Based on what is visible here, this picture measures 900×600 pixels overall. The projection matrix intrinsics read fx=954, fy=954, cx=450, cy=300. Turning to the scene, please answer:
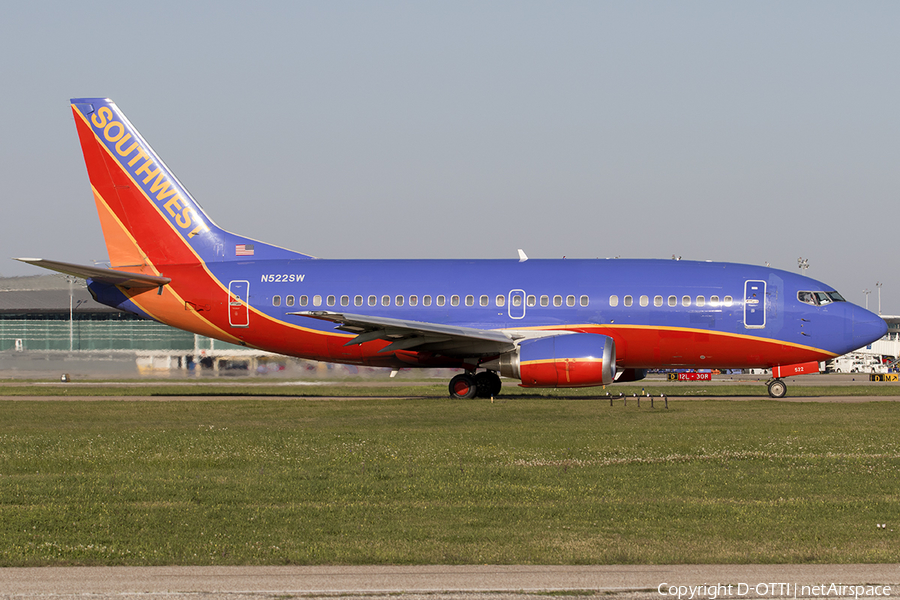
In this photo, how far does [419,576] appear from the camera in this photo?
358 inches

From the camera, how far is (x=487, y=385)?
34094 mm

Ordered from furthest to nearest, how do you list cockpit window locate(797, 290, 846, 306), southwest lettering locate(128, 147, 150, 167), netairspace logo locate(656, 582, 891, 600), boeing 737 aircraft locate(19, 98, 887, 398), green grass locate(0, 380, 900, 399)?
green grass locate(0, 380, 900, 399) → southwest lettering locate(128, 147, 150, 167) → cockpit window locate(797, 290, 846, 306) → boeing 737 aircraft locate(19, 98, 887, 398) → netairspace logo locate(656, 582, 891, 600)

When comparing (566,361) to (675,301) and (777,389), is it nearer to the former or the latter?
(675,301)

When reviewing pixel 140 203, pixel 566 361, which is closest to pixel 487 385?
pixel 566 361

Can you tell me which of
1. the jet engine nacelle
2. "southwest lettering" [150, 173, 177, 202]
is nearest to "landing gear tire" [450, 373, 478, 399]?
the jet engine nacelle

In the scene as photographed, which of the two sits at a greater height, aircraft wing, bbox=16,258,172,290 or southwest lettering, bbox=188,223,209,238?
southwest lettering, bbox=188,223,209,238

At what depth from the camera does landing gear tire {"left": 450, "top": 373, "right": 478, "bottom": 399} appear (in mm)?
33500

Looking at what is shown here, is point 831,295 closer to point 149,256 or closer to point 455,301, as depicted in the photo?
point 455,301

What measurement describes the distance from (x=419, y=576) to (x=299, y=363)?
4035 centimetres

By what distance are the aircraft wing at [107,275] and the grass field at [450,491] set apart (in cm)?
817

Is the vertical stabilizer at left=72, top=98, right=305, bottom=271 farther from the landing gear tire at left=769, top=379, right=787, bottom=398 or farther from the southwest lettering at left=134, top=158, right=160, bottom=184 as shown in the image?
the landing gear tire at left=769, top=379, right=787, bottom=398

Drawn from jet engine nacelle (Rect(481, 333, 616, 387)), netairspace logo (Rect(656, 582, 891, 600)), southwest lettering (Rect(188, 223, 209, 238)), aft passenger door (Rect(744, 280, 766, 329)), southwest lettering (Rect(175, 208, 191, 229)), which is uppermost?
southwest lettering (Rect(175, 208, 191, 229))

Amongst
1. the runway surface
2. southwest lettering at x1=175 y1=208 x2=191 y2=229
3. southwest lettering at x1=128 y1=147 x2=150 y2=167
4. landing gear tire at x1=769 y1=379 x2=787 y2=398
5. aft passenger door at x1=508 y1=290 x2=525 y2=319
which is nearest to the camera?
the runway surface

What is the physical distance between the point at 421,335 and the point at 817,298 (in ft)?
44.4
